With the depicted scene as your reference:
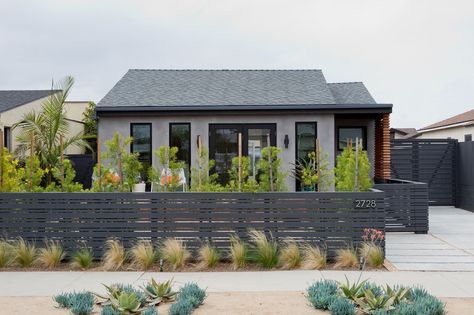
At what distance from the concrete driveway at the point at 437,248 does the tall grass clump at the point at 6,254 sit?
19.9 ft

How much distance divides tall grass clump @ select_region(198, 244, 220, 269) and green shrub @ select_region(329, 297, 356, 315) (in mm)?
2737

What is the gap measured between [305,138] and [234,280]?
7.72 meters

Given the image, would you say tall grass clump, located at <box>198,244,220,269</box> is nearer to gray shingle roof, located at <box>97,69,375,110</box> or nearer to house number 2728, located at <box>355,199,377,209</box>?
house number 2728, located at <box>355,199,377,209</box>

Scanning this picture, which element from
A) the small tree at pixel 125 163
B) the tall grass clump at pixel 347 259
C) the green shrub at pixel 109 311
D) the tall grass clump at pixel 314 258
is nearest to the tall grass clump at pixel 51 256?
the small tree at pixel 125 163

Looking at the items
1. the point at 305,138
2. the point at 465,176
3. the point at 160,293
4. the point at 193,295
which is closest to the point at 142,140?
the point at 305,138

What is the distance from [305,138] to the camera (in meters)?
14.0

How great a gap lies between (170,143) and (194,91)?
2333 mm

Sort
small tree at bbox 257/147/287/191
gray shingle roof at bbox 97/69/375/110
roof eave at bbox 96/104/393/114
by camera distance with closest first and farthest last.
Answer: small tree at bbox 257/147/287/191 → roof eave at bbox 96/104/393/114 → gray shingle roof at bbox 97/69/375/110

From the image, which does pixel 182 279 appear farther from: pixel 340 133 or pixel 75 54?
pixel 75 54

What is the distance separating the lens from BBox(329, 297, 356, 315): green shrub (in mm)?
5117

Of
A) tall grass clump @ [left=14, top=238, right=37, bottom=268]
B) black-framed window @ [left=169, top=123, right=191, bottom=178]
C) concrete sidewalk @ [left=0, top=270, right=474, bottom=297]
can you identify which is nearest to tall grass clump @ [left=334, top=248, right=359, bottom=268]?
concrete sidewalk @ [left=0, top=270, right=474, bottom=297]

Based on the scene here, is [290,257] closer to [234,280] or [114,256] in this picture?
[234,280]

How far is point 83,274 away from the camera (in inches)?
289

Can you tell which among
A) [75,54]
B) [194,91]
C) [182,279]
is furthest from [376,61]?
[182,279]
